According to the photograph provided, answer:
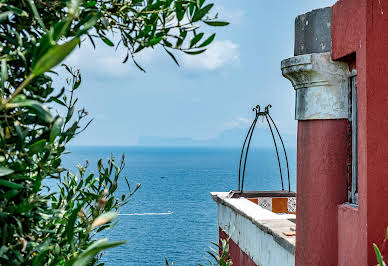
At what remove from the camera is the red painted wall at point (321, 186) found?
4.10 meters

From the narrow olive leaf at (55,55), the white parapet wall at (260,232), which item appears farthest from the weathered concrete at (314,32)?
the narrow olive leaf at (55,55)

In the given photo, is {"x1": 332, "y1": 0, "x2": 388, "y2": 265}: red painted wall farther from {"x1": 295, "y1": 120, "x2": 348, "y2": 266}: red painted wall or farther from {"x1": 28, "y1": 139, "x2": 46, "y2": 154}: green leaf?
{"x1": 28, "y1": 139, "x2": 46, "y2": 154}: green leaf

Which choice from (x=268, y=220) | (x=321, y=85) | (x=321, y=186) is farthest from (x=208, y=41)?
(x=268, y=220)

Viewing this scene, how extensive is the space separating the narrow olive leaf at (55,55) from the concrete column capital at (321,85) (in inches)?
135

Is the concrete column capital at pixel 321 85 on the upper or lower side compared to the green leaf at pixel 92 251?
upper

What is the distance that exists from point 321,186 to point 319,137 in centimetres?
39

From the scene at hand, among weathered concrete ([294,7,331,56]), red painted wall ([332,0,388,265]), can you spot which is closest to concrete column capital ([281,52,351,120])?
weathered concrete ([294,7,331,56])

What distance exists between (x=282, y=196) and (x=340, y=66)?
5082mm

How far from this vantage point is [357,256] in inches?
145

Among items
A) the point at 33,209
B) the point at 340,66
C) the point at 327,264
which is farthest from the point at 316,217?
the point at 33,209

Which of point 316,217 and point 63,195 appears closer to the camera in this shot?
point 63,195

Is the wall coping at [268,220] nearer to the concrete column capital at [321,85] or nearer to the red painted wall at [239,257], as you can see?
the red painted wall at [239,257]

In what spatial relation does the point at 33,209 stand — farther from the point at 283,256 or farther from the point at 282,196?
the point at 282,196

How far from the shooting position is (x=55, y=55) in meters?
0.91
